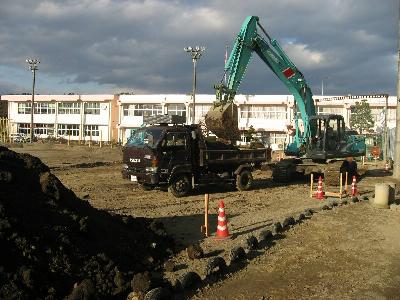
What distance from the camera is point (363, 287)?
6453 millimetres

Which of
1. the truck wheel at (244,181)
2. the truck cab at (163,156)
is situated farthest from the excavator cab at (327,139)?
the truck cab at (163,156)

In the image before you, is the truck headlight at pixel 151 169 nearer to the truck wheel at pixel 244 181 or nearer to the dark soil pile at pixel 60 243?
the truck wheel at pixel 244 181

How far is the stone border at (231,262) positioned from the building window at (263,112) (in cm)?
4433

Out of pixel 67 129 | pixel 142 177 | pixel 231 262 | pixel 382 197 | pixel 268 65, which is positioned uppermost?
pixel 268 65

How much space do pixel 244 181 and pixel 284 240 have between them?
734 cm

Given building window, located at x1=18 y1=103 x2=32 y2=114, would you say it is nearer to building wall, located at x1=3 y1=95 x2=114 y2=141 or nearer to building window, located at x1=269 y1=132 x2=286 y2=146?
building wall, located at x1=3 y1=95 x2=114 y2=141

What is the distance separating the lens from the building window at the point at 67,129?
6531 cm

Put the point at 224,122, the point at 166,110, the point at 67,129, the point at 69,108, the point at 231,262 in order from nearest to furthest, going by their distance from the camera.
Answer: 1. the point at 231,262
2. the point at 224,122
3. the point at 166,110
4. the point at 69,108
5. the point at 67,129

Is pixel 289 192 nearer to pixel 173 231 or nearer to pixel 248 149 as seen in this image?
pixel 248 149

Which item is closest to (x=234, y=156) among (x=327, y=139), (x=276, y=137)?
(x=327, y=139)

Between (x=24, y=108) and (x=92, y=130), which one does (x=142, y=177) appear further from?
(x=24, y=108)

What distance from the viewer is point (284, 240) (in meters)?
8.91

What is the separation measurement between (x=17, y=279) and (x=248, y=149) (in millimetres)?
12003

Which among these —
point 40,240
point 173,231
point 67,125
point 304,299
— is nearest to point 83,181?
point 173,231
